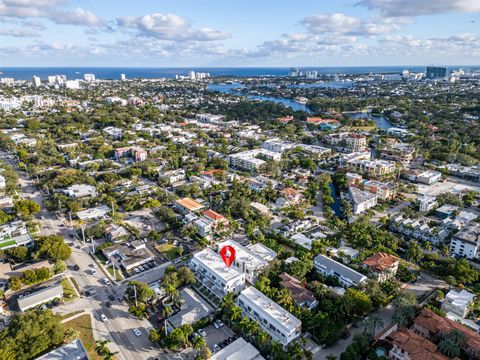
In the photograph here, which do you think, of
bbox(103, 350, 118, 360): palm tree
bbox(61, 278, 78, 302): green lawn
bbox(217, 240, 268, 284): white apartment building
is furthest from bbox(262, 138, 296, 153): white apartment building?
bbox(103, 350, 118, 360): palm tree

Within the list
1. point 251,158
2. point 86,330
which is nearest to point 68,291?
point 86,330

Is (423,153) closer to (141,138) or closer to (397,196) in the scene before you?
(397,196)

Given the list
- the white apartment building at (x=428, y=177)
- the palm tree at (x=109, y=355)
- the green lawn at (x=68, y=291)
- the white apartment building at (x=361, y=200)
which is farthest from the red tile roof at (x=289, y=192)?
the palm tree at (x=109, y=355)

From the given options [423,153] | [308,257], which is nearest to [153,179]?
[308,257]

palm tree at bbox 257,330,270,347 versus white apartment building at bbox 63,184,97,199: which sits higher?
white apartment building at bbox 63,184,97,199

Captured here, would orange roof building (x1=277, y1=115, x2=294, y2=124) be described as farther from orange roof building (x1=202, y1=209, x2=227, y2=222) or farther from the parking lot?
the parking lot

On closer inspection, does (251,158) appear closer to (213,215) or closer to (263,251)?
(213,215)
